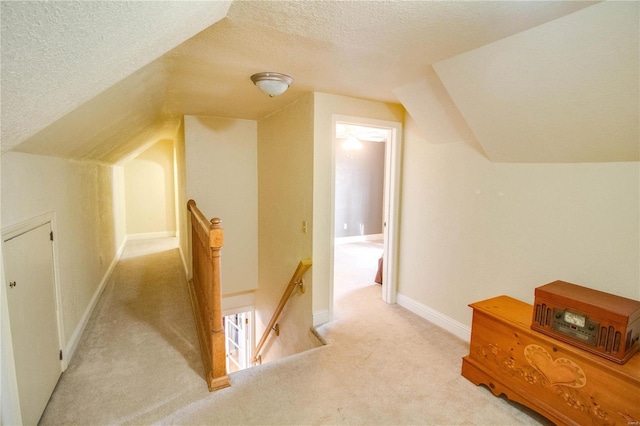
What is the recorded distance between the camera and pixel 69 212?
2.67 metres

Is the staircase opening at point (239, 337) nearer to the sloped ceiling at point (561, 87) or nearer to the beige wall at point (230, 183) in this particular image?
the beige wall at point (230, 183)

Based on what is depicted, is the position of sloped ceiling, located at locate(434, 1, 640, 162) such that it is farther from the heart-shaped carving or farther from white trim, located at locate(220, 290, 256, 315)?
white trim, located at locate(220, 290, 256, 315)

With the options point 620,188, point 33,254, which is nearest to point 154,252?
point 33,254

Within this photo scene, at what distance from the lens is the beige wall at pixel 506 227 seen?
5.97ft

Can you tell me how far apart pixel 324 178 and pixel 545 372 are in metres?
2.16

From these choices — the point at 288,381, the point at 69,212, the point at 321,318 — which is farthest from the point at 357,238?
the point at 69,212

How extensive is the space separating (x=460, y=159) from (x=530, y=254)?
0.97 meters

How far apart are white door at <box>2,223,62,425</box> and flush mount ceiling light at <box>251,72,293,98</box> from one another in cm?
179

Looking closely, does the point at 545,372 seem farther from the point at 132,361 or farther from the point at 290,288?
the point at 132,361

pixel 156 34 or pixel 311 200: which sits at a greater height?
pixel 156 34

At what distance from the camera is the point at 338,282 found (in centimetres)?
434

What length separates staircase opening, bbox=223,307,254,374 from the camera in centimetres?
505

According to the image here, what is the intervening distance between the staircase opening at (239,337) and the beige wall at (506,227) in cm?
283

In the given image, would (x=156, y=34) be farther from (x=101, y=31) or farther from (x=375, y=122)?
(x=375, y=122)
